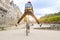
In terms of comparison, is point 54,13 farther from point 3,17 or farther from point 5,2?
point 5,2

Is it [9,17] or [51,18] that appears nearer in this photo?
[51,18]

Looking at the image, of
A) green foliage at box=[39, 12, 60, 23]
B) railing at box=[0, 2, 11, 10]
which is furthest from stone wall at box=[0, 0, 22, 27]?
green foliage at box=[39, 12, 60, 23]

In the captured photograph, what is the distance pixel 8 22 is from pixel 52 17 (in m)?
4.54

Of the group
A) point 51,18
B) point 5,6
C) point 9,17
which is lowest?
point 51,18

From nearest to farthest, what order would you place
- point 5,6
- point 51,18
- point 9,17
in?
point 51,18
point 9,17
point 5,6

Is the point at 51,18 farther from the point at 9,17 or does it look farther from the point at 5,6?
the point at 5,6

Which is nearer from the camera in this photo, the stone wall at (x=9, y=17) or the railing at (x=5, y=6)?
the stone wall at (x=9, y=17)

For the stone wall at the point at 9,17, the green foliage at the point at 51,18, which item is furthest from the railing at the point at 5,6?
the green foliage at the point at 51,18

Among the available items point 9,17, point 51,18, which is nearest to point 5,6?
point 9,17

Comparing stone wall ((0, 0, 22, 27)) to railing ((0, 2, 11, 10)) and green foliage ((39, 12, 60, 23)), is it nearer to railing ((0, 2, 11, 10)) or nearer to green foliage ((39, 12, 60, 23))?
railing ((0, 2, 11, 10))

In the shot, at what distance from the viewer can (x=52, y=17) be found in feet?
50.7

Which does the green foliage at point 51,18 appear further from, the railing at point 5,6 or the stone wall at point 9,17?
the railing at point 5,6

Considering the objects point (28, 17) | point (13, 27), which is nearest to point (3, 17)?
point (13, 27)

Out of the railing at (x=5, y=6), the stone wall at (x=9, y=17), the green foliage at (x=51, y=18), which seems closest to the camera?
the green foliage at (x=51, y=18)
